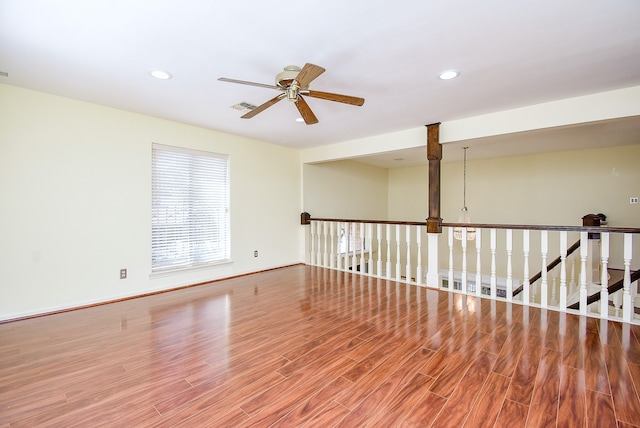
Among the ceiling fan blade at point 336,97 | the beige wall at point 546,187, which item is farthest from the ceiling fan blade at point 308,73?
the beige wall at point 546,187

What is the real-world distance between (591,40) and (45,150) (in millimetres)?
4915

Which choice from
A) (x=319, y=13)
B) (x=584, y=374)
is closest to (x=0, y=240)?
(x=319, y=13)

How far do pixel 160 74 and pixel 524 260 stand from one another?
4560 mm

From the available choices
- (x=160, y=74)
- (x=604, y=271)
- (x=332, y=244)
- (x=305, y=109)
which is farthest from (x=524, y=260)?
(x=160, y=74)

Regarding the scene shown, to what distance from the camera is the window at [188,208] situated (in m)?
3.91

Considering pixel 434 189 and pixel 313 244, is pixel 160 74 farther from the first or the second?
pixel 313 244

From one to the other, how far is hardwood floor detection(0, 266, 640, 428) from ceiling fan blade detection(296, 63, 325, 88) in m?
2.07

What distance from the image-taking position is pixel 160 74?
258 centimetres

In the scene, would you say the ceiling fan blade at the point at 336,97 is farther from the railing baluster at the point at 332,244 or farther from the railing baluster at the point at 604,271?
the railing baluster at the point at 332,244

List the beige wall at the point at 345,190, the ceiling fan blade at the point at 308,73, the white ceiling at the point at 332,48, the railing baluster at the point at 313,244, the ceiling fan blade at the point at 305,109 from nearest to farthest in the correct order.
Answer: the white ceiling at the point at 332,48, the ceiling fan blade at the point at 308,73, the ceiling fan blade at the point at 305,109, the railing baluster at the point at 313,244, the beige wall at the point at 345,190

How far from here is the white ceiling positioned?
1763 mm

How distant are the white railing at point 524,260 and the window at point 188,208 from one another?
6.12 ft

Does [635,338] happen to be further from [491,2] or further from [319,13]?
[319,13]

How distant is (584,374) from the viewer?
6.25 ft
